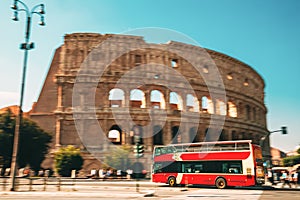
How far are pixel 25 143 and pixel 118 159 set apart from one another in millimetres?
8964

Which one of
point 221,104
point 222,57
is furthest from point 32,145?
point 222,57

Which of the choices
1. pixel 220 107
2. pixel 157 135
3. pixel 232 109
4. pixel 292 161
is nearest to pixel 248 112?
pixel 232 109

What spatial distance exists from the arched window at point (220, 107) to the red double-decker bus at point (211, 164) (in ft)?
70.2

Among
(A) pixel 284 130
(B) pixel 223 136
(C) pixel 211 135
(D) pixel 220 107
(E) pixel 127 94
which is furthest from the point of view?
(D) pixel 220 107

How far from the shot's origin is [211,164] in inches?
738

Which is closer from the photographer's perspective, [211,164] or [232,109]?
[211,164]

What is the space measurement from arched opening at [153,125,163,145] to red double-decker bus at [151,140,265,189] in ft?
47.9

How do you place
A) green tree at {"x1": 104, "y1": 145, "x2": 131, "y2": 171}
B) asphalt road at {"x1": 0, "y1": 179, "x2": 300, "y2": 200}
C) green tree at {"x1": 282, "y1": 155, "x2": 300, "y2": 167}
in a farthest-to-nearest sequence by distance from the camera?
green tree at {"x1": 282, "y1": 155, "x2": 300, "y2": 167} < green tree at {"x1": 104, "y1": 145, "x2": 131, "y2": 171} < asphalt road at {"x1": 0, "y1": 179, "x2": 300, "y2": 200}

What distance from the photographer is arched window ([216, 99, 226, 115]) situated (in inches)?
1594

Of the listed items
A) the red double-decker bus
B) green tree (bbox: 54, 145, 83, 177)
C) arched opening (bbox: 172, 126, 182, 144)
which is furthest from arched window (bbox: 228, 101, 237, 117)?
the red double-decker bus

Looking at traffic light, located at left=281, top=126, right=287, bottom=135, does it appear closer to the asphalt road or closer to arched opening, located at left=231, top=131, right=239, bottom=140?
the asphalt road

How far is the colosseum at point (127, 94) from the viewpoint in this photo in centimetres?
3444

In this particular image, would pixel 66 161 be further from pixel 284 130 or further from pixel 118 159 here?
pixel 284 130

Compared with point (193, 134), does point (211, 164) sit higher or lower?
lower
